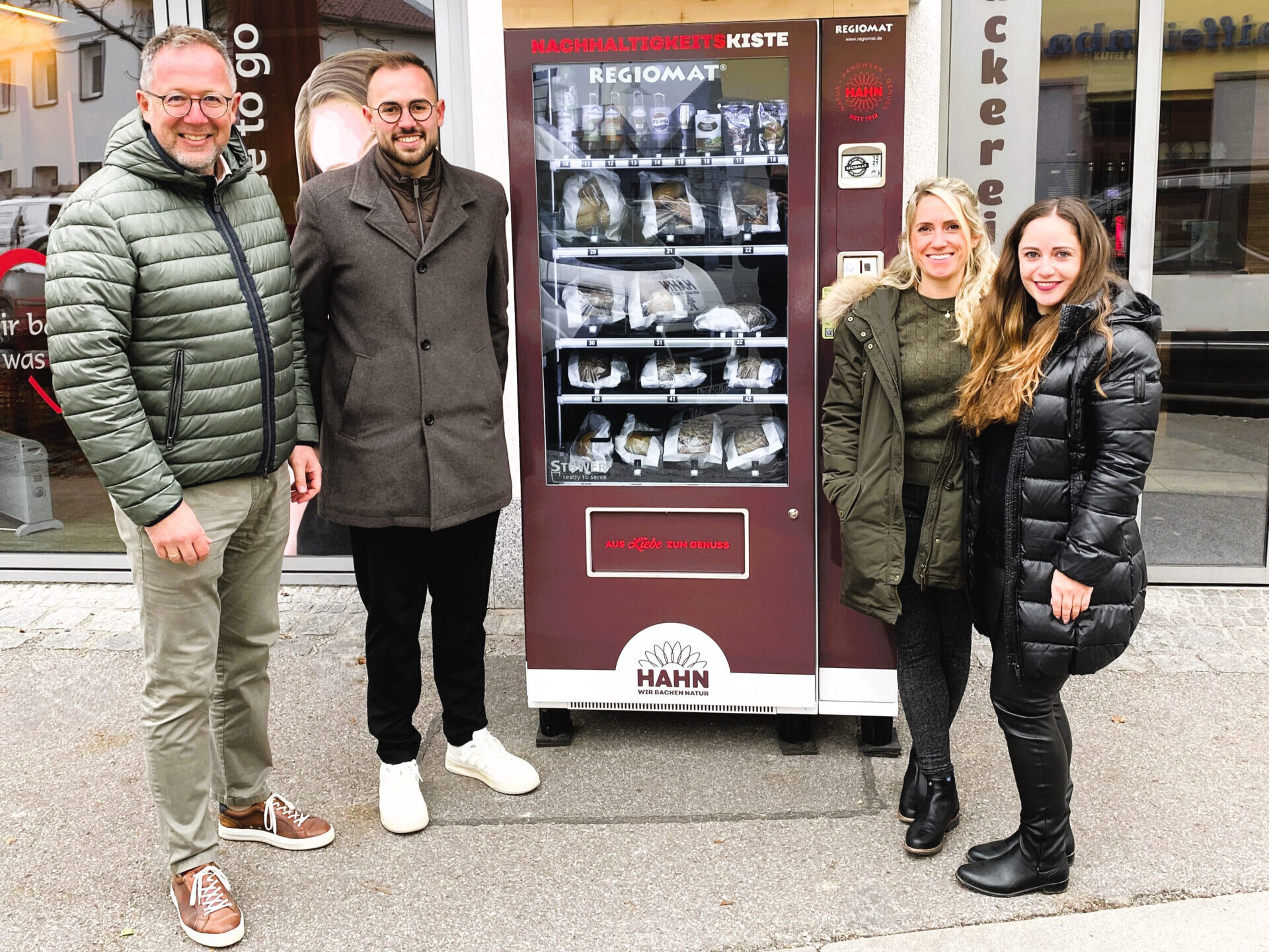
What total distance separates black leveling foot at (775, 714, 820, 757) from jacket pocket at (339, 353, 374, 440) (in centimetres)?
167

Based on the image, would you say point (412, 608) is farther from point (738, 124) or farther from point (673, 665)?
point (738, 124)

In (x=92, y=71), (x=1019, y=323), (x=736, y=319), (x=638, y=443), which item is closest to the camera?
(x=1019, y=323)

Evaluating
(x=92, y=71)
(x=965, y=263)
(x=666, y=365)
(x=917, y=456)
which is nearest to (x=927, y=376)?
(x=917, y=456)

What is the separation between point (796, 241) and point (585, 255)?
2.23 ft

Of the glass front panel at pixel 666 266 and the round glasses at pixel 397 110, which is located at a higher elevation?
the round glasses at pixel 397 110

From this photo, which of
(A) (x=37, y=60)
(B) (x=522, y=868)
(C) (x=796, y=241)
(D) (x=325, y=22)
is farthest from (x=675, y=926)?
(A) (x=37, y=60)

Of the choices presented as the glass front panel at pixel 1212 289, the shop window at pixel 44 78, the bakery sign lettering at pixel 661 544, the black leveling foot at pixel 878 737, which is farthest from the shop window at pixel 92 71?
the glass front panel at pixel 1212 289

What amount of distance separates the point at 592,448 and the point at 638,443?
0.16 meters

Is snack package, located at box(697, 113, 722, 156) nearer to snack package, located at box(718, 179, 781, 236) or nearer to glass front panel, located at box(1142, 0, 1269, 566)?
snack package, located at box(718, 179, 781, 236)

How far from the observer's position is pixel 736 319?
3.70 m

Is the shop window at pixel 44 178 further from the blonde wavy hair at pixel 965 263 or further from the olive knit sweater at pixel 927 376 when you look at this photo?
the olive knit sweater at pixel 927 376

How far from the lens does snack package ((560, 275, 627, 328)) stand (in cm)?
375

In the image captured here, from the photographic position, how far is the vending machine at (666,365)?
11.6 feet

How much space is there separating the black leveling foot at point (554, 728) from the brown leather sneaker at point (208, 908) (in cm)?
121
